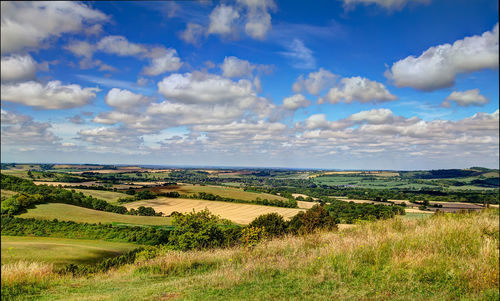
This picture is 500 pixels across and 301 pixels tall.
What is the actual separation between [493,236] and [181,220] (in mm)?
17308

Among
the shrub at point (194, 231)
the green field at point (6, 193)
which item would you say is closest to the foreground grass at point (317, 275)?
the green field at point (6, 193)

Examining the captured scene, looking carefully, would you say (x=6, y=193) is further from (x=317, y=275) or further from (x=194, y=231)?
(x=194, y=231)

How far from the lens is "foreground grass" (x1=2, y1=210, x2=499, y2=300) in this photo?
20.6 feet

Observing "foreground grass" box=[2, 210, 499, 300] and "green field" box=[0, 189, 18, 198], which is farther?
"green field" box=[0, 189, 18, 198]

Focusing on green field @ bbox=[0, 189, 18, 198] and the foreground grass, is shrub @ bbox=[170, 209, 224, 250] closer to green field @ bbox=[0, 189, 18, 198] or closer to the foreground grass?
the foreground grass

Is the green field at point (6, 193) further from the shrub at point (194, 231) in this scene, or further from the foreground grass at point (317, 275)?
the shrub at point (194, 231)

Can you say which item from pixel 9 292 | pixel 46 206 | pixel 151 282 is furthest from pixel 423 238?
pixel 46 206

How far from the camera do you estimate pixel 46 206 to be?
12.4m

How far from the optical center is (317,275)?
726 centimetres

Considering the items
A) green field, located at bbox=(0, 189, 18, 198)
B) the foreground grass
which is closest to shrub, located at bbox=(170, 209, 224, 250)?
the foreground grass

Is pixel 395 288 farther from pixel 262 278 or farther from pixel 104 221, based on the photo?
pixel 104 221

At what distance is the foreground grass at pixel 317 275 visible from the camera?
6.29 metres

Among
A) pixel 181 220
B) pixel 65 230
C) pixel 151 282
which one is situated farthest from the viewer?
pixel 181 220

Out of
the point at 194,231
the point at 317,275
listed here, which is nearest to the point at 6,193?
the point at 317,275
